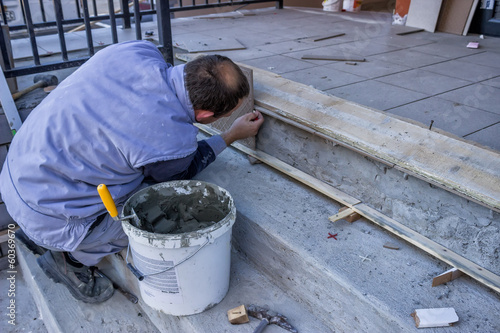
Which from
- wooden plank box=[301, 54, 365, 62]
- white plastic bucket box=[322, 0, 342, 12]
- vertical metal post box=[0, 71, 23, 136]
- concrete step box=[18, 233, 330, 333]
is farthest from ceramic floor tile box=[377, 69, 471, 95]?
white plastic bucket box=[322, 0, 342, 12]

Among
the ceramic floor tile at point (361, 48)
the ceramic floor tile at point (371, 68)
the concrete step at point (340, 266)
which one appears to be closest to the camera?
the concrete step at point (340, 266)

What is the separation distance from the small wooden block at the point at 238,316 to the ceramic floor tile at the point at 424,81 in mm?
1818

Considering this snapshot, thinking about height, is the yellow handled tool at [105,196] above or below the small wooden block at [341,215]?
above

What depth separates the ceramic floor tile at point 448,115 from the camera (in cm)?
221

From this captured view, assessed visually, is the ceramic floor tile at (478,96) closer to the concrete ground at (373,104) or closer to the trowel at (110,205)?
the concrete ground at (373,104)

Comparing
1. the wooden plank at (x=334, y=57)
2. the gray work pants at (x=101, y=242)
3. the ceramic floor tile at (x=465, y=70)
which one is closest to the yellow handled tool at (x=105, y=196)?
the gray work pants at (x=101, y=242)

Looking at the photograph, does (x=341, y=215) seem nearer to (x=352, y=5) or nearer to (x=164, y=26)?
(x=164, y=26)

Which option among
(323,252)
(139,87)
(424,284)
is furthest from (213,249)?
(424,284)

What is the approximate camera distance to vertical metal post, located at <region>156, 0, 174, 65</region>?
9.76 ft

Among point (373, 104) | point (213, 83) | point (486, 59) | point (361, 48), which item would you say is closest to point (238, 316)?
point (213, 83)

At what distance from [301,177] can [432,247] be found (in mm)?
793

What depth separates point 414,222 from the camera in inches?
74.2

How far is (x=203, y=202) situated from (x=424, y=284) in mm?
1089

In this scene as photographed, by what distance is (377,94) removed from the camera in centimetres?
269
